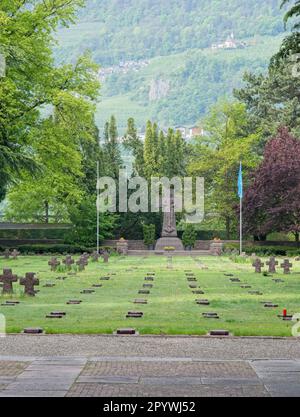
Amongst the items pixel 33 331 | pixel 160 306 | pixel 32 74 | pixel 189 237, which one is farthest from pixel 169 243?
pixel 33 331

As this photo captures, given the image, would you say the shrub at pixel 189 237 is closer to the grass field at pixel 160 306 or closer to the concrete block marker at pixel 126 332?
the grass field at pixel 160 306

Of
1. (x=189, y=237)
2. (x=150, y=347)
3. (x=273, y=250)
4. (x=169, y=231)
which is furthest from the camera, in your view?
(x=169, y=231)

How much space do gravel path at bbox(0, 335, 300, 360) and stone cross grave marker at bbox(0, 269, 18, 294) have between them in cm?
900

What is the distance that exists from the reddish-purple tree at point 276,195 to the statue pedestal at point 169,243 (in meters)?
6.70

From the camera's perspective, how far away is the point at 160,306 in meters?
23.0

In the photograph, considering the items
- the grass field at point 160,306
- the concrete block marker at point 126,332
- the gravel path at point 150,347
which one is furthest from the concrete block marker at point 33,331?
Answer: the concrete block marker at point 126,332

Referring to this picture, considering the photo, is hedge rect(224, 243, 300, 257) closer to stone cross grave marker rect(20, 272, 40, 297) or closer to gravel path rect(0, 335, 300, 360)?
stone cross grave marker rect(20, 272, 40, 297)

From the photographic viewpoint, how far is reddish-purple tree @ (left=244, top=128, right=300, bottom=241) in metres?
66.9

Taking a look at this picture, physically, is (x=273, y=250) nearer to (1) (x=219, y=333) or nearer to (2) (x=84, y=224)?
(2) (x=84, y=224)

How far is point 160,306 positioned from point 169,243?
51.6 m

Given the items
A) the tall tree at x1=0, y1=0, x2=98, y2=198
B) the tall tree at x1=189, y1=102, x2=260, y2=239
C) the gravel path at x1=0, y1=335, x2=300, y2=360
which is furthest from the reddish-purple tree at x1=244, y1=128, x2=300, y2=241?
the gravel path at x1=0, y1=335, x2=300, y2=360
